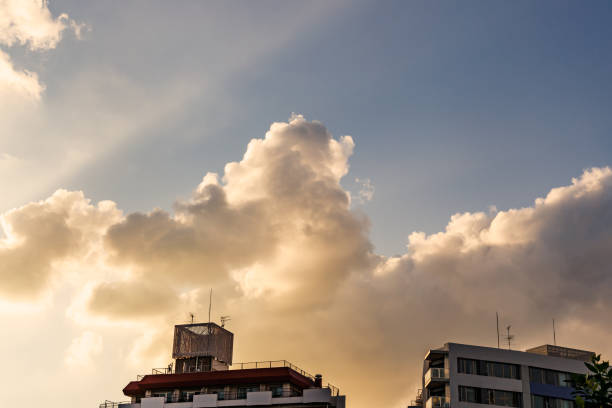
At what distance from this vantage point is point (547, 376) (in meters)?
106

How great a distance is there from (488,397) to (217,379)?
36.4 meters

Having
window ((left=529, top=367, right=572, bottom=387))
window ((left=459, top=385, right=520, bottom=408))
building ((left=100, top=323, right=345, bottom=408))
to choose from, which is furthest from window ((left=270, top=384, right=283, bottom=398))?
window ((left=529, top=367, right=572, bottom=387))

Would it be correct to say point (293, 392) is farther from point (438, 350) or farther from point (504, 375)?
point (504, 375)

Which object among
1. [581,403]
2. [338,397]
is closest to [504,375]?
[338,397]

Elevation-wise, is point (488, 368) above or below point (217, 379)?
above

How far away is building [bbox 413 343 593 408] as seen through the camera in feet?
333

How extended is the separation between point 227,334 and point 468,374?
124 feet

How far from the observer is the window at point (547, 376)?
344ft

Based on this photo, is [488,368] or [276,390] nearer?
[276,390]

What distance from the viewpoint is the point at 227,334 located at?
11806cm

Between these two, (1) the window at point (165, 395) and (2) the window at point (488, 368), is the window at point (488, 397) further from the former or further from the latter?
(1) the window at point (165, 395)

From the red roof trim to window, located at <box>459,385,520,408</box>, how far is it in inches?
816

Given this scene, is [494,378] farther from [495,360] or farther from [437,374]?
[437,374]

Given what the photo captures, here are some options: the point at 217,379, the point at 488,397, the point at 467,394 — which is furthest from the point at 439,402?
the point at 217,379
